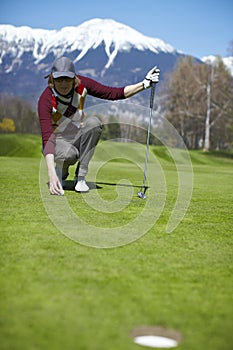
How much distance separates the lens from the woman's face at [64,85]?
4.52m

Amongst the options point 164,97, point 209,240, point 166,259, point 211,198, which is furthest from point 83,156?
point 164,97

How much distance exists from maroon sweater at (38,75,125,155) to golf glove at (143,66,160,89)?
34cm

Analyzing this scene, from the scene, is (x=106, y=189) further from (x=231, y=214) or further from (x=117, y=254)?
(x=117, y=254)

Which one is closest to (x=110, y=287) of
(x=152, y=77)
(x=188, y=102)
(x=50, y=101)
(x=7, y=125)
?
(x=50, y=101)

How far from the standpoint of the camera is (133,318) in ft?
5.13

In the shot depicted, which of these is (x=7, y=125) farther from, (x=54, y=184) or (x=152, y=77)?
(x=54, y=184)

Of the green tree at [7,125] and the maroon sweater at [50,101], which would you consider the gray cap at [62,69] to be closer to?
the maroon sweater at [50,101]

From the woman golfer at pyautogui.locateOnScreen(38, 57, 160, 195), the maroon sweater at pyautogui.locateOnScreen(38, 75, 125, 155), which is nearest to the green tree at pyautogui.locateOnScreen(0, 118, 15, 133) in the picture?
the woman golfer at pyautogui.locateOnScreen(38, 57, 160, 195)

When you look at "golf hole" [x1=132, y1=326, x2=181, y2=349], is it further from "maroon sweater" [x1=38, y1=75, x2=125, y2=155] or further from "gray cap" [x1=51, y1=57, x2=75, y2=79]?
"gray cap" [x1=51, y1=57, x2=75, y2=79]

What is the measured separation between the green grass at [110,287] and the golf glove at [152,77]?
6.40 feet

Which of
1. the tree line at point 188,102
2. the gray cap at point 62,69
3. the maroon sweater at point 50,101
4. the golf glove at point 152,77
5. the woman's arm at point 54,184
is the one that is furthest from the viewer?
the tree line at point 188,102

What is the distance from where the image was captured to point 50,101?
14.9ft

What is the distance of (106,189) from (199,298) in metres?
3.68

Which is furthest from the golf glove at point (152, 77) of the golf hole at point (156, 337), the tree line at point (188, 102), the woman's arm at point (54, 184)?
the tree line at point (188, 102)
